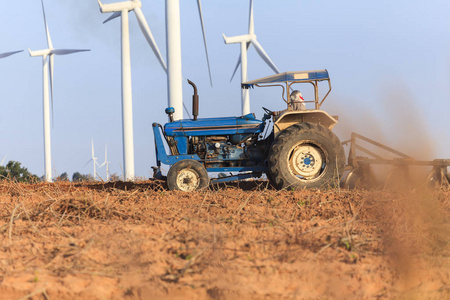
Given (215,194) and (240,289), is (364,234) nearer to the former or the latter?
(240,289)

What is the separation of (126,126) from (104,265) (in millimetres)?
16779

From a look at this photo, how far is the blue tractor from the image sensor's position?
945 cm

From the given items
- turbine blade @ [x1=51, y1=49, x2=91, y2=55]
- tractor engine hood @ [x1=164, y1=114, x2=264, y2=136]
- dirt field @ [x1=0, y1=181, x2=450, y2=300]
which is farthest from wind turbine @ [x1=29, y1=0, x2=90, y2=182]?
dirt field @ [x1=0, y1=181, x2=450, y2=300]

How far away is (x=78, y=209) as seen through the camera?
6.60 meters

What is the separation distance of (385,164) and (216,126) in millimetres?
3353

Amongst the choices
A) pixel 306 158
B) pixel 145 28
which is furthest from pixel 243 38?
pixel 306 158

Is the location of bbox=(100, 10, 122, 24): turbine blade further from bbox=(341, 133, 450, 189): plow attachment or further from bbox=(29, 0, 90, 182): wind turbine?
bbox=(341, 133, 450, 189): plow attachment

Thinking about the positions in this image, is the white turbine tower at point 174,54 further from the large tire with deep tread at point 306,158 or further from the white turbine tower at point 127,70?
the large tire with deep tread at point 306,158

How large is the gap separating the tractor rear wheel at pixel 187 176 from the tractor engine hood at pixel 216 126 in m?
0.95

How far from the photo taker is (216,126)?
407 inches

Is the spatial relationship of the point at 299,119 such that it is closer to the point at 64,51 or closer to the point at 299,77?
the point at 299,77

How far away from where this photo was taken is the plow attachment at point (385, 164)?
977 centimetres

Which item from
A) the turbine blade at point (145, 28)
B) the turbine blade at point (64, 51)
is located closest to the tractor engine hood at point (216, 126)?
the turbine blade at point (145, 28)

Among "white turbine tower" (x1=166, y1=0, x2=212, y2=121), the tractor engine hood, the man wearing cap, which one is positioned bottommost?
the tractor engine hood
